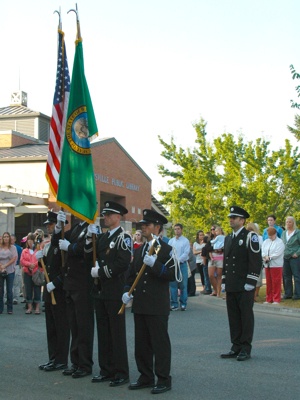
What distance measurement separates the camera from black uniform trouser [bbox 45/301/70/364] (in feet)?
27.9

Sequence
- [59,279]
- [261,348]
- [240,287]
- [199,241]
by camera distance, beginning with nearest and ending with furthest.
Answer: [59,279] < [240,287] < [261,348] < [199,241]

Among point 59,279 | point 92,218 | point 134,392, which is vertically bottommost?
point 134,392

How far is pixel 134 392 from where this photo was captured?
7246mm

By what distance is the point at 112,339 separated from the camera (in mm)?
7703

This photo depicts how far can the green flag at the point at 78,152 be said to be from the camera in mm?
8625

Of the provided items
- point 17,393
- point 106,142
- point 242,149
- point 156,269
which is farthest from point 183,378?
point 106,142

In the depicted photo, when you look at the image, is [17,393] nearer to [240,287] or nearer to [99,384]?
[99,384]

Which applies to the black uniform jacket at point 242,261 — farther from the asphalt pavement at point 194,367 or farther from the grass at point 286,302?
the grass at point 286,302

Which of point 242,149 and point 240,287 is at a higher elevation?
point 242,149

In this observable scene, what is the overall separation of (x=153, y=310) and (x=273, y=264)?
9.01m

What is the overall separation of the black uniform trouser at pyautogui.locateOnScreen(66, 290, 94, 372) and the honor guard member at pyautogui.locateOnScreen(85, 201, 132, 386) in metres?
0.27

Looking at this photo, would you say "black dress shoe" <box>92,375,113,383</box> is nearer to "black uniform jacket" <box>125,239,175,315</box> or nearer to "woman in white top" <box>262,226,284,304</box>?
"black uniform jacket" <box>125,239,175,315</box>

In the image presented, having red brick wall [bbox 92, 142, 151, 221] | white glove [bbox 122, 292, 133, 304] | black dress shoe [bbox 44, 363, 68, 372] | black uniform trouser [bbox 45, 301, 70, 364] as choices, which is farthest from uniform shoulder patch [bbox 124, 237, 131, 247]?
red brick wall [bbox 92, 142, 151, 221]

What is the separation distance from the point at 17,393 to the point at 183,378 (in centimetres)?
194
